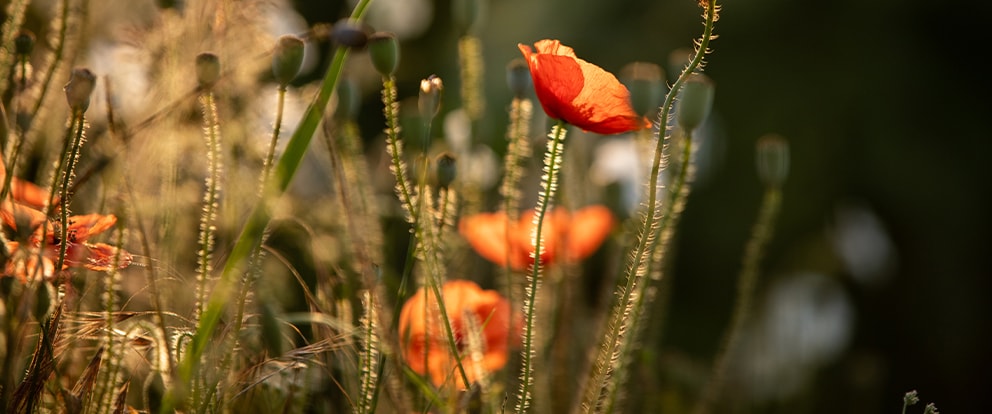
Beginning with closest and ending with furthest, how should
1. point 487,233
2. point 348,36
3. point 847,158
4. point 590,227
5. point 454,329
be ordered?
point 348,36 → point 454,329 → point 487,233 → point 590,227 → point 847,158

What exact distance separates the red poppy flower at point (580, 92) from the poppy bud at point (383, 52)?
0.33 ft

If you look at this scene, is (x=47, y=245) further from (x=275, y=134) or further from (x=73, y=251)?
(x=275, y=134)

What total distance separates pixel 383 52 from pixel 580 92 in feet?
0.46

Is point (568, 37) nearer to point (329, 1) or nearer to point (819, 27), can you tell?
point (819, 27)

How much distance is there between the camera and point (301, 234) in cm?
95

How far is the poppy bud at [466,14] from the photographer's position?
879 mm

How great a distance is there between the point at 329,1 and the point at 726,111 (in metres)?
0.94

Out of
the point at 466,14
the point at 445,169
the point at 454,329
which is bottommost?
the point at 454,329

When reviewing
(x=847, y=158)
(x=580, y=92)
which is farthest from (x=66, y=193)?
(x=847, y=158)

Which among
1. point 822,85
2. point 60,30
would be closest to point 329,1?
point 822,85

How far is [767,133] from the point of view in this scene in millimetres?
1903

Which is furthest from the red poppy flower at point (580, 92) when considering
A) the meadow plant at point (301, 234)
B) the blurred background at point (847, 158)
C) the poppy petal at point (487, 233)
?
the blurred background at point (847, 158)

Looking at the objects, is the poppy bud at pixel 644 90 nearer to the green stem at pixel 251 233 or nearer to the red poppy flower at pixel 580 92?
the red poppy flower at pixel 580 92

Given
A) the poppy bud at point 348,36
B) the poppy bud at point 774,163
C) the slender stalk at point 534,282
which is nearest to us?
the poppy bud at point 348,36
